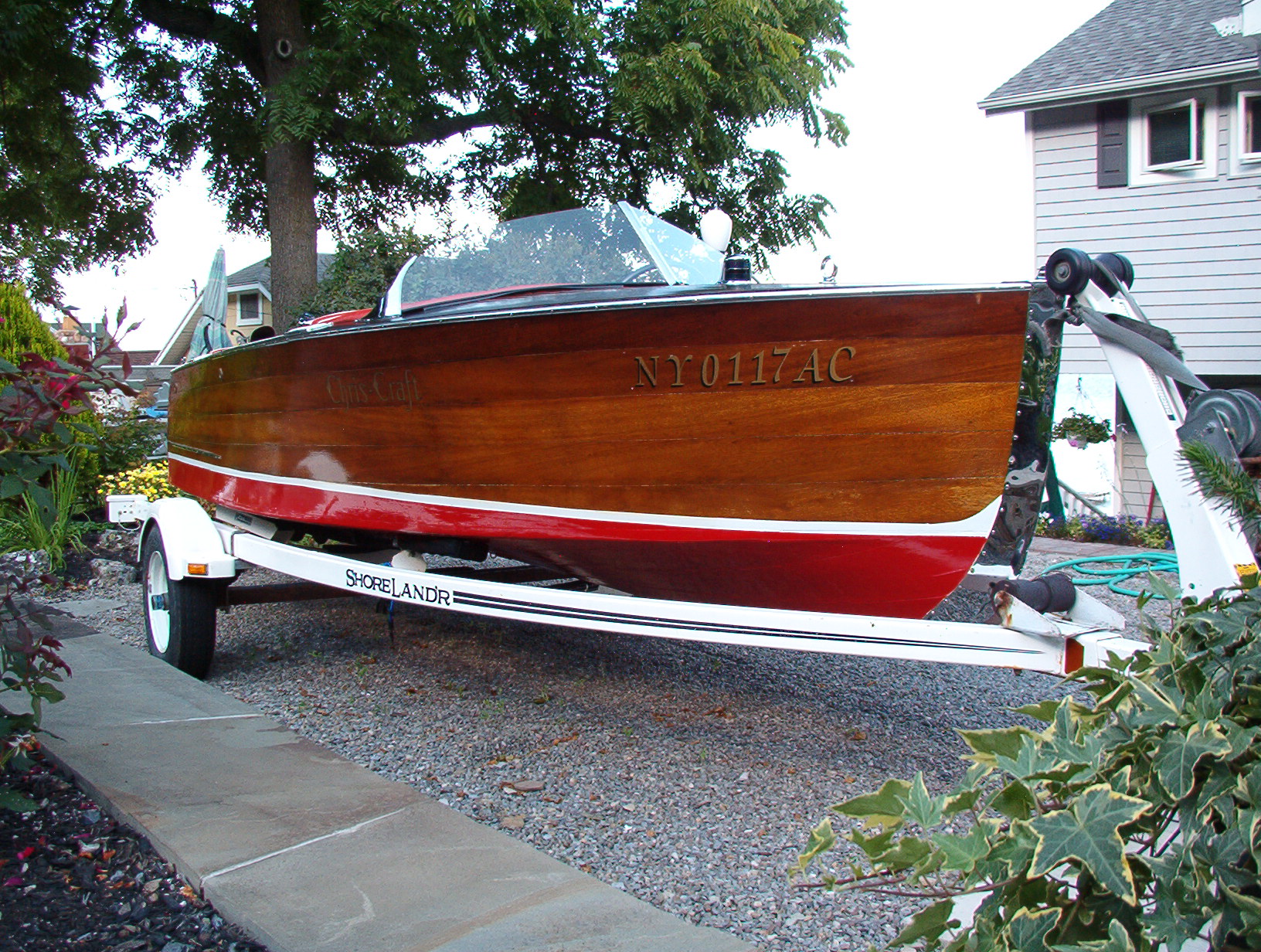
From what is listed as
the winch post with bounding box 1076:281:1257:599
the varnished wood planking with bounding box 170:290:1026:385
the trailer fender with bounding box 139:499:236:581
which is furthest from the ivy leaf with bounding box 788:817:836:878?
the trailer fender with bounding box 139:499:236:581

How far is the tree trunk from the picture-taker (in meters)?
9.96

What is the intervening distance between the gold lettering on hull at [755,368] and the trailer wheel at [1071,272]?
0.61 metres

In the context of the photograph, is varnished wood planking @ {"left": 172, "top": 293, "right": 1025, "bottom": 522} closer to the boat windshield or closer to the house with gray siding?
the boat windshield

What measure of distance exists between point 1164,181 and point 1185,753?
397 inches

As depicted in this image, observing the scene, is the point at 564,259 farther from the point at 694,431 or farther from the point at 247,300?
the point at 247,300

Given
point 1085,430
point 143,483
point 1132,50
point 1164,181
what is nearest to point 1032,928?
point 143,483

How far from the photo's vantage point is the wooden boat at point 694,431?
2680 mm

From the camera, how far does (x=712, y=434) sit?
290cm

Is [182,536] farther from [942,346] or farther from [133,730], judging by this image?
[942,346]

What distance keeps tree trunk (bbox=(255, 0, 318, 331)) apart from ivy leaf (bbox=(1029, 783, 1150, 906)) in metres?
9.96

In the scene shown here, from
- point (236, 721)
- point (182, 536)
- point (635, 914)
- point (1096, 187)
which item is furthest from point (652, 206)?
point (635, 914)

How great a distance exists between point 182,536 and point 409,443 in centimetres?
145

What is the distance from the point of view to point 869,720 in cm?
370

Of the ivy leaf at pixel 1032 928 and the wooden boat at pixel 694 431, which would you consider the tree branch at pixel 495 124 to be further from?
the ivy leaf at pixel 1032 928
